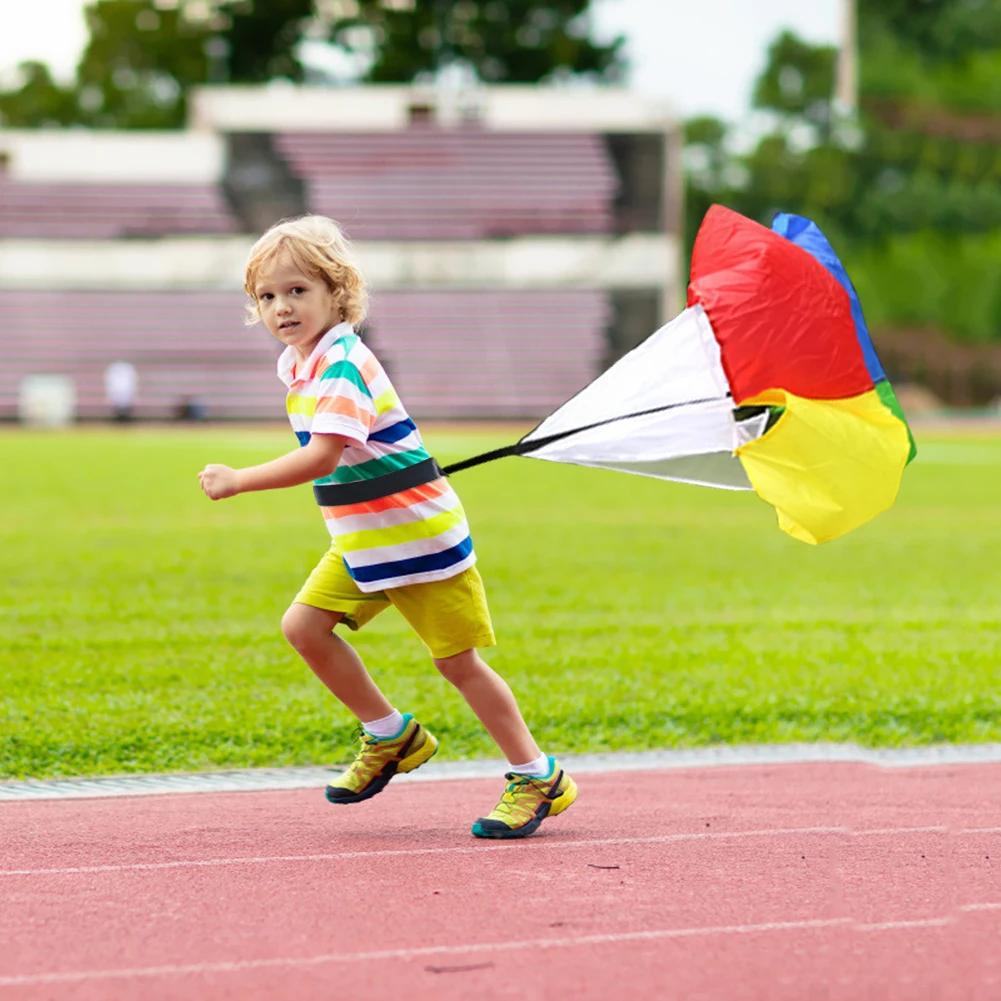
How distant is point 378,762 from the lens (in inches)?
185

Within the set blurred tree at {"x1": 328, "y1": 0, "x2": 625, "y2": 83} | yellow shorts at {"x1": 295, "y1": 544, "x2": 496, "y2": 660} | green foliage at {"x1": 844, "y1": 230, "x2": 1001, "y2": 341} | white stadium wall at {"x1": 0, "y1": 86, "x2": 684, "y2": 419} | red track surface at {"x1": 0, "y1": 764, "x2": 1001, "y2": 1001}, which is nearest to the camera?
red track surface at {"x1": 0, "y1": 764, "x2": 1001, "y2": 1001}

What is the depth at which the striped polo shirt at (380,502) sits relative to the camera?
4.25 m

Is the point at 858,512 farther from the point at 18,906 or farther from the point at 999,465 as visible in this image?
the point at 999,465

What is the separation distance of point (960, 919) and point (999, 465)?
22922 mm

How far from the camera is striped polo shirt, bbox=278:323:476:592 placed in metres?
4.25

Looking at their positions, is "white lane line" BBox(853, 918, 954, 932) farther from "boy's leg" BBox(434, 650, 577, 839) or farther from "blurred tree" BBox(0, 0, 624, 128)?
"blurred tree" BBox(0, 0, 624, 128)

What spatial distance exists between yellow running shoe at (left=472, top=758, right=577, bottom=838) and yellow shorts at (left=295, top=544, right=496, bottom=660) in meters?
0.44

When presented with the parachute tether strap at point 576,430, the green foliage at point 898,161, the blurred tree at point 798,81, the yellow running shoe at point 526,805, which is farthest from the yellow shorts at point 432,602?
the blurred tree at point 798,81

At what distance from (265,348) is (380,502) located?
133 ft

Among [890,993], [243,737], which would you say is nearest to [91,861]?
[243,737]

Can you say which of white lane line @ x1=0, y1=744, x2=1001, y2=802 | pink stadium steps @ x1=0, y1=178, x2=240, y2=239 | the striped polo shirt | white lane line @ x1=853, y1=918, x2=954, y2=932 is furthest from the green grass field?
pink stadium steps @ x1=0, y1=178, x2=240, y2=239

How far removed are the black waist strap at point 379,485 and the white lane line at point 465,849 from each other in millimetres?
946

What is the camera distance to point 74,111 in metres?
71.2

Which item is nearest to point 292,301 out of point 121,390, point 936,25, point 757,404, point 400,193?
point 757,404
